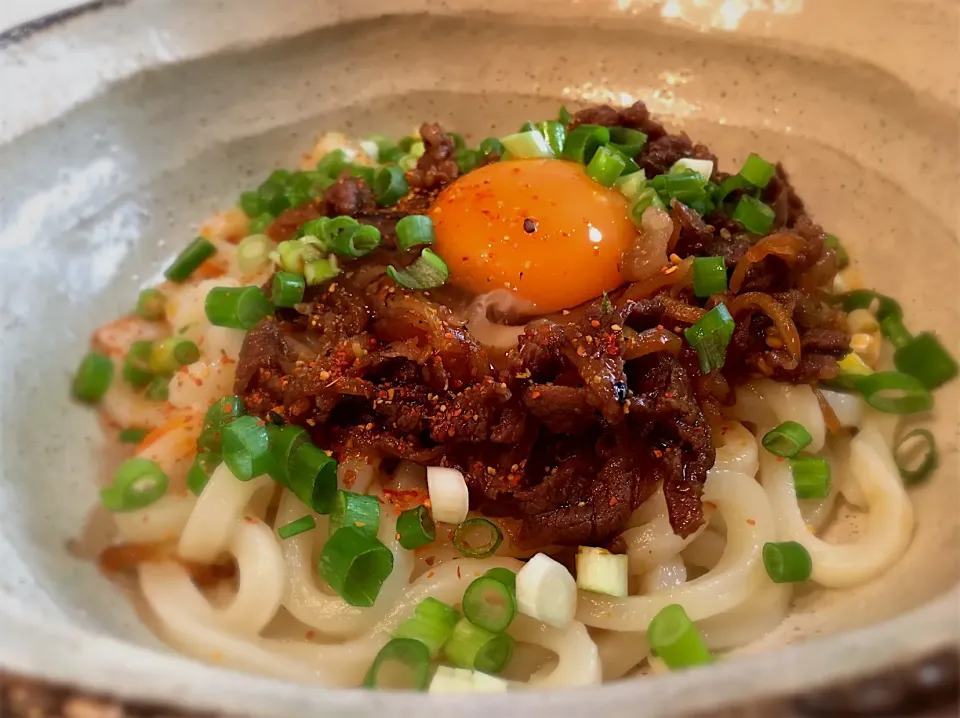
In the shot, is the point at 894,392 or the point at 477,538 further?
the point at 894,392

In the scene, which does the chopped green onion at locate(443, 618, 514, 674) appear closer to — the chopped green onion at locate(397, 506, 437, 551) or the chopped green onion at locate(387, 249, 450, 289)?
the chopped green onion at locate(397, 506, 437, 551)

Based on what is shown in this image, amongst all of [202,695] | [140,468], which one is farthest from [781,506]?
[140,468]

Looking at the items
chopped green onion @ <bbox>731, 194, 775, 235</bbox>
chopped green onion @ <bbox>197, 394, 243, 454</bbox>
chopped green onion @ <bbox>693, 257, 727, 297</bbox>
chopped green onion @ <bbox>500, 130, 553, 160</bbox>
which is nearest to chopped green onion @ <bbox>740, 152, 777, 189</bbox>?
chopped green onion @ <bbox>731, 194, 775, 235</bbox>

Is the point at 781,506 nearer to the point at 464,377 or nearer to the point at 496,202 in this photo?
the point at 464,377

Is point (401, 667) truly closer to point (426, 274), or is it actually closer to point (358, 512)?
point (358, 512)

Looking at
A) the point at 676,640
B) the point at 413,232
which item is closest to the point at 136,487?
the point at 413,232

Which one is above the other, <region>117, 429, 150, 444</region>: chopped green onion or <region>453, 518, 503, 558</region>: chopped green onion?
<region>117, 429, 150, 444</region>: chopped green onion
